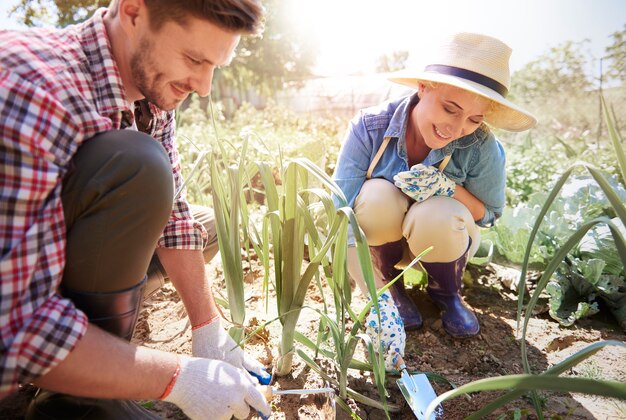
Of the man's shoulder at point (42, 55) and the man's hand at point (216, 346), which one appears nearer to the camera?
the man's shoulder at point (42, 55)

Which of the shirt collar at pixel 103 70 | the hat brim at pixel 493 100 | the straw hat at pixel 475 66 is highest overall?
the straw hat at pixel 475 66

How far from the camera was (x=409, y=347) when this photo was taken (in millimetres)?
1348

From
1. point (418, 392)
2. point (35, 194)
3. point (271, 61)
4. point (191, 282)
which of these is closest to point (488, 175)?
point (418, 392)

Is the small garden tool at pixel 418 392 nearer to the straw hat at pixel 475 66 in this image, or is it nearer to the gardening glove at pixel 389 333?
the gardening glove at pixel 389 333

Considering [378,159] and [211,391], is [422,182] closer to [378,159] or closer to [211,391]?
[378,159]

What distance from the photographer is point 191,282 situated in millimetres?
1101

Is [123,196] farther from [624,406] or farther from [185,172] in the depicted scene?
[185,172]

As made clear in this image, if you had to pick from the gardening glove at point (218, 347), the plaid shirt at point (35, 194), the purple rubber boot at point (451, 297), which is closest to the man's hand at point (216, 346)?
the gardening glove at point (218, 347)

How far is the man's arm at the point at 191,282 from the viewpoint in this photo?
43.3 inches

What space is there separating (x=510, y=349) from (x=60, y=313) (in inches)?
48.7

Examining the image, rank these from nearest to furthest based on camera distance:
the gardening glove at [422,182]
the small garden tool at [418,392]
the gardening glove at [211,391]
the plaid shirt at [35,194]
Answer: the plaid shirt at [35,194], the gardening glove at [211,391], the small garden tool at [418,392], the gardening glove at [422,182]

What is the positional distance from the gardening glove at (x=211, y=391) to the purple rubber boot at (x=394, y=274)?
26.8 inches

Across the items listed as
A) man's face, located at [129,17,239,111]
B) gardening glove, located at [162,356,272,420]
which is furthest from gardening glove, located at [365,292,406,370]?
man's face, located at [129,17,239,111]

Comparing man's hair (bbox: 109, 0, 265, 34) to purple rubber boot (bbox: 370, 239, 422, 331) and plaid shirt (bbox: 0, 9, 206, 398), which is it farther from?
purple rubber boot (bbox: 370, 239, 422, 331)
